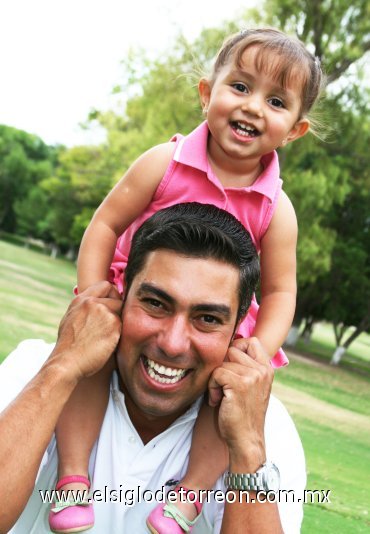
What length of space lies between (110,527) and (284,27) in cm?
1887

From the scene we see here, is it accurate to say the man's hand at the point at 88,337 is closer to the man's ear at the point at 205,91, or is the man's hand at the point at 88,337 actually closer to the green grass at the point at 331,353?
the man's ear at the point at 205,91

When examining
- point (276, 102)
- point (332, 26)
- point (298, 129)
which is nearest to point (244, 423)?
point (276, 102)

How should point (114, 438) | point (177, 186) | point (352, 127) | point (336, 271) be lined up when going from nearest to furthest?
point (114, 438), point (177, 186), point (352, 127), point (336, 271)

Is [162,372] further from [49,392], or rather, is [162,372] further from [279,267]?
[279,267]

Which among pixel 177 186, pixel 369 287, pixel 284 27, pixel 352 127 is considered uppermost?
pixel 284 27

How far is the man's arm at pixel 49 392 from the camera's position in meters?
2.23

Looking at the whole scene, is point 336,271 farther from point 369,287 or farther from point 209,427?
point 209,427

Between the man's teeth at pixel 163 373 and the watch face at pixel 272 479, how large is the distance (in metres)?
0.43

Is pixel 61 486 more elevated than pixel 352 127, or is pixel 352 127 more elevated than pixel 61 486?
pixel 352 127

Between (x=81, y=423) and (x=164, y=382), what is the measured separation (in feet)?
1.14

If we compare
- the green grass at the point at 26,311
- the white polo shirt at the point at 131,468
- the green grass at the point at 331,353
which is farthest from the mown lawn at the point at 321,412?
the green grass at the point at 331,353

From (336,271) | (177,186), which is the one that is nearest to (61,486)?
(177,186)

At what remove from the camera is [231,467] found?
2406 mm

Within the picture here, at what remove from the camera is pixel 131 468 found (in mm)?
2496
